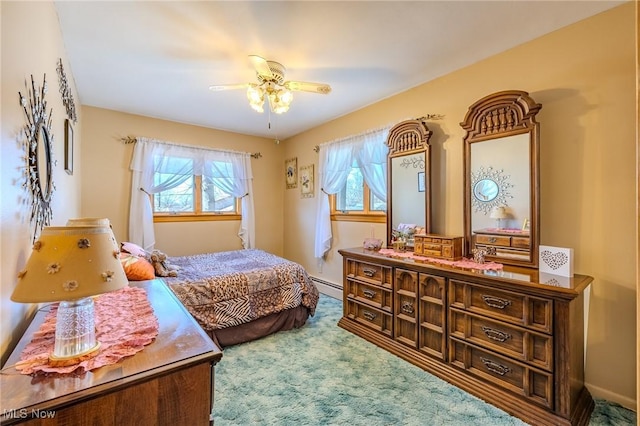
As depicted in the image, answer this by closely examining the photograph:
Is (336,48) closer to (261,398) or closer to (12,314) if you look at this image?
(12,314)

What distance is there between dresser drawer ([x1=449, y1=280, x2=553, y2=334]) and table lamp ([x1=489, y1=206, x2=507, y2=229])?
2.04ft

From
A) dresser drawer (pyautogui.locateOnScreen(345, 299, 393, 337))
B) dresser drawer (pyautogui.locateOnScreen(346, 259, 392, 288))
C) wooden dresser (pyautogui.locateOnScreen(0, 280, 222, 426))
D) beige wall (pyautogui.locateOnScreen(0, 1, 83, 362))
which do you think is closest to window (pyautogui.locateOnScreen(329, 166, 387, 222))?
dresser drawer (pyautogui.locateOnScreen(346, 259, 392, 288))

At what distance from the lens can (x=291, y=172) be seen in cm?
494

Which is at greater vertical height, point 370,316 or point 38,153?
point 38,153

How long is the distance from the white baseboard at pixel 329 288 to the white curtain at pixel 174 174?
4.29ft

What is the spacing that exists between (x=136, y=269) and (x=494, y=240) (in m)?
2.91

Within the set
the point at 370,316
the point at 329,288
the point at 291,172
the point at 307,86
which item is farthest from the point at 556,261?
the point at 291,172

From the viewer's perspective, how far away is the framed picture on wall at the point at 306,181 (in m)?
4.49

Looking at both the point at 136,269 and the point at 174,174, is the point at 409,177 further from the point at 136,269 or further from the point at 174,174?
the point at 174,174

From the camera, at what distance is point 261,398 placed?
6.26ft

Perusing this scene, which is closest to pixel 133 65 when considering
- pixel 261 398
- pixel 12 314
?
pixel 12 314

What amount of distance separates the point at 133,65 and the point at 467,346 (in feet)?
11.7

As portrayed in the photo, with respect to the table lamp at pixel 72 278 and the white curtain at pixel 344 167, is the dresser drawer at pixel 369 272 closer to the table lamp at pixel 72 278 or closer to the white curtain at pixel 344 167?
the white curtain at pixel 344 167

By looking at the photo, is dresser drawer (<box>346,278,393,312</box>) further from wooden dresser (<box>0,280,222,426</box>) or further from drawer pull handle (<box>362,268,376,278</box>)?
wooden dresser (<box>0,280,222,426</box>)
